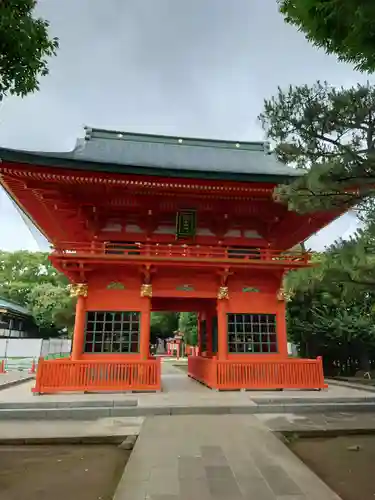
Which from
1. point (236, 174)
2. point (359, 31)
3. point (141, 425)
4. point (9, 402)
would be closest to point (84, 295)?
point (9, 402)

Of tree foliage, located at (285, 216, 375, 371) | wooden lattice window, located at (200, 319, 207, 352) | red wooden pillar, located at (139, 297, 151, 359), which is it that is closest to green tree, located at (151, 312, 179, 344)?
wooden lattice window, located at (200, 319, 207, 352)

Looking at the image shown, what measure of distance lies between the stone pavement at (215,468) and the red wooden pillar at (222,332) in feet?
17.6

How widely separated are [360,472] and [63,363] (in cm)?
929

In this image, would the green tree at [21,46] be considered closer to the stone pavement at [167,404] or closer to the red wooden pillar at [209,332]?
the stone pavement at [167,404]

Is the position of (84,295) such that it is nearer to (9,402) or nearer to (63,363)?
(63,363)

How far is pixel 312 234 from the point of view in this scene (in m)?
15.8

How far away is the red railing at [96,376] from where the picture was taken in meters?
11.4

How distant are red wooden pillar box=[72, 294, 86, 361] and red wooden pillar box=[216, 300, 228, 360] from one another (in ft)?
16.3

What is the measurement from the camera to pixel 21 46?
5.23m

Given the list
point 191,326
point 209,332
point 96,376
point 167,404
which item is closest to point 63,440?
point 167,404

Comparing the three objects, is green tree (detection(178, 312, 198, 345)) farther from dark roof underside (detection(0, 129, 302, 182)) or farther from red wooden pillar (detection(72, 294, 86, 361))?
red wooden pillar (detection(72, 294, 86, 361))

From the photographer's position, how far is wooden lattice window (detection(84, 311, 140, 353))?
12539mm

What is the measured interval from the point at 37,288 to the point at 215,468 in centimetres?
3522

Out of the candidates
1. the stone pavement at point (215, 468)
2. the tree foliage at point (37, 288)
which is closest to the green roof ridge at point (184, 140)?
the stone pavement at point (215, 468)
